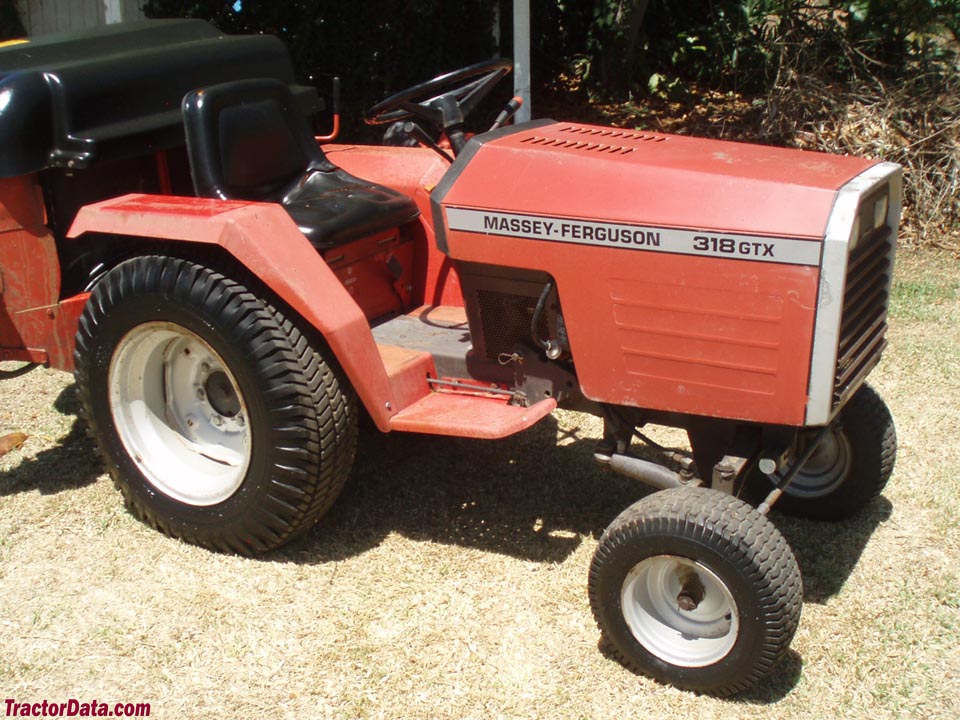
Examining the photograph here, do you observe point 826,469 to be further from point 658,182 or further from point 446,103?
point 446,103

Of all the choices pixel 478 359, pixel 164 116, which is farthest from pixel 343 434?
pixel 164 116

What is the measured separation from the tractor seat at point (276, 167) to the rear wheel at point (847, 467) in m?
1.55

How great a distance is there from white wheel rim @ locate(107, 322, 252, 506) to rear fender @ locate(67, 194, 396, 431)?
0.37m

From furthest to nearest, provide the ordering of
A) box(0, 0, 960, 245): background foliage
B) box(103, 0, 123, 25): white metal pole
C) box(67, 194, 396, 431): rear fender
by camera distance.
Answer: box(103, 0, 123, 25): white metal pole → box(0, 0, 960, 245): background foliage → box(67, 194, 396, 431): rear fender

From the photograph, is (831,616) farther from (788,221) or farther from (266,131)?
(266,131)

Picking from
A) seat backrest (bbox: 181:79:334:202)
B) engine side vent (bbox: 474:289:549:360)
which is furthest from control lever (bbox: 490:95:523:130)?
seat backrest (bbox: 181:79:334:202)

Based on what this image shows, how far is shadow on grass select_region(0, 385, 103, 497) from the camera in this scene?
3.84 meters

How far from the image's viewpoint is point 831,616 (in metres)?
3.00

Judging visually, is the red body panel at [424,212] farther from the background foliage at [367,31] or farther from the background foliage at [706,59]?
the background foliage at [367,31]

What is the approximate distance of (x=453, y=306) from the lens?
376cm

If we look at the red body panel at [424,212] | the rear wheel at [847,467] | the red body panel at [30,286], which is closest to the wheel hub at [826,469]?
the rear wheel at [847,467]

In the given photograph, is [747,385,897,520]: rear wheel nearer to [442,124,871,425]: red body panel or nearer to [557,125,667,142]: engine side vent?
[442,124,871,425]: red body panel

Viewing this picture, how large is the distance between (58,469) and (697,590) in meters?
2.45

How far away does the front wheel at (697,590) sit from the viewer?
256cm
